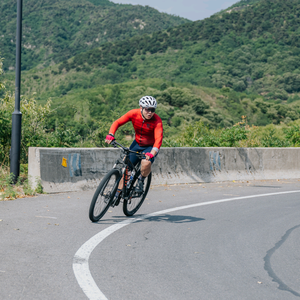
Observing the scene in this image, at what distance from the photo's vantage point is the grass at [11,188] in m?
8.09

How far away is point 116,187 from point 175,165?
198 inches

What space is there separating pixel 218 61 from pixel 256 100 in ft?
136

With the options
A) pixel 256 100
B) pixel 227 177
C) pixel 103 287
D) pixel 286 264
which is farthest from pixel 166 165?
pixel 256 100

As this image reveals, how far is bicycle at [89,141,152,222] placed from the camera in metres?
6.19

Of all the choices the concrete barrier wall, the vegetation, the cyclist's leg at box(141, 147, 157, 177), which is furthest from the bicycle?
the vegetation

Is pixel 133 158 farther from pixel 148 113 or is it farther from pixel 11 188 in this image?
pixel 11 188

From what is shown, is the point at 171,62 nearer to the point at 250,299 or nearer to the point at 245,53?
the point at 245,53

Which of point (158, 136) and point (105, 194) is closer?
point (105, 194)

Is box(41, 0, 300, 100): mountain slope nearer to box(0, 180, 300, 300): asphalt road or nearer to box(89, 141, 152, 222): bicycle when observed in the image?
box(0, 180, 300, 300): asphalt road

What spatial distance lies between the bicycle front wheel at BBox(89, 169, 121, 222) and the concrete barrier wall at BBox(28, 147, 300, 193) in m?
2.62

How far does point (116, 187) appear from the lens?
6375 mm

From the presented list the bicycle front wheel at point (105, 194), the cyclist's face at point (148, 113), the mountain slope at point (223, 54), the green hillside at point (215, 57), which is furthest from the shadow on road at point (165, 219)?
the mountain slope at point (223, 54)

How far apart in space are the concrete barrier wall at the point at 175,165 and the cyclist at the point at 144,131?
8.14 feet

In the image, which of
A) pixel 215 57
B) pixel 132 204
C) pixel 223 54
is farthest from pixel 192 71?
pixel 132 204
